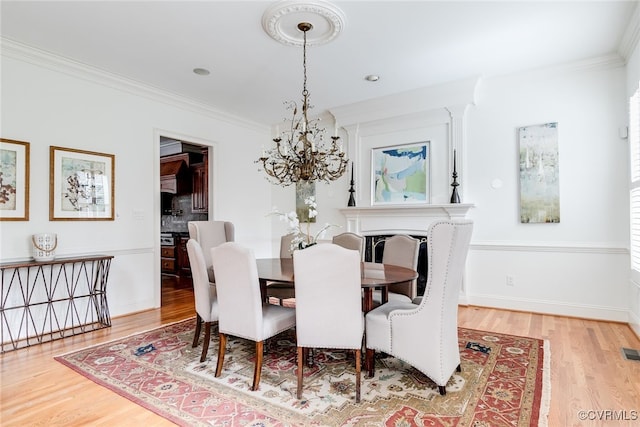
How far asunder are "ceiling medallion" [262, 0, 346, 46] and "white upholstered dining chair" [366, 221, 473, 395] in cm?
190

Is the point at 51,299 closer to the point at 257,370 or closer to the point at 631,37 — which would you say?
the point at 257,370

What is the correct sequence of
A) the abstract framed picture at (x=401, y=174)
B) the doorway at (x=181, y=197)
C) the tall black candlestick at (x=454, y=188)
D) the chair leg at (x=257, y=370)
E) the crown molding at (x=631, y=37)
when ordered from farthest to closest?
1. the doorway at (x=181, y=197)
2. the abstract framed picture at (x=401, y=174)
3. the tall black candlestick at (x=454, y=188)
4. the crown molding at (x=631, y=37)
5. the chair leg at (x=257, y=370)

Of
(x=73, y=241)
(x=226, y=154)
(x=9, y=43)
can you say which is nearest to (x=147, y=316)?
(x=73, y=241)

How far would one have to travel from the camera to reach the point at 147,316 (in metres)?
3.95

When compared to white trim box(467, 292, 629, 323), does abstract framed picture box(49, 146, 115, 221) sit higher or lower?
higher

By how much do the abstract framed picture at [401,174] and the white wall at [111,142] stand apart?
2276mm

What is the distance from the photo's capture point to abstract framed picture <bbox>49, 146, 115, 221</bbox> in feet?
11.3

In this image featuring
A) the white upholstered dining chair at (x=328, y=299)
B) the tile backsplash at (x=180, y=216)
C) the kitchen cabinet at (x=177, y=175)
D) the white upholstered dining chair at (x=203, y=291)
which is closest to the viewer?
the white upholstered dining chair at (x=328, y=299)

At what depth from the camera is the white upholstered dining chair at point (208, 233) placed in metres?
3.73

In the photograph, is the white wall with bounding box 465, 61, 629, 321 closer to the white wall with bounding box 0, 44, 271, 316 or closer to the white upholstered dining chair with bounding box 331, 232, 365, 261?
the white upholstered dining chair with bounding box 331, 232, 365, 261

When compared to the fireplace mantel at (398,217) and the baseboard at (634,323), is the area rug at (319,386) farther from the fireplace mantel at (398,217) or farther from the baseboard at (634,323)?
the fireplace mantel at (398,217)

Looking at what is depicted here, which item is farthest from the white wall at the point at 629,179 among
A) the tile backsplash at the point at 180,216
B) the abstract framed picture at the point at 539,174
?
the tile backsplash at the point at 180,216

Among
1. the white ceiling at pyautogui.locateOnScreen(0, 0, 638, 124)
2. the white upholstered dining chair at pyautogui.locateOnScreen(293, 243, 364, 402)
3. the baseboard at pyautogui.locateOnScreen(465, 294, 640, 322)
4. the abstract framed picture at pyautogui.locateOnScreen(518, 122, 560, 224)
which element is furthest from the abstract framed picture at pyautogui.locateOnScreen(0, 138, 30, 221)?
the abstract framed picture at pyautogui.locateOnScreen(518, 122, 560, 224)

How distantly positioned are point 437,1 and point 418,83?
5.44 feet
